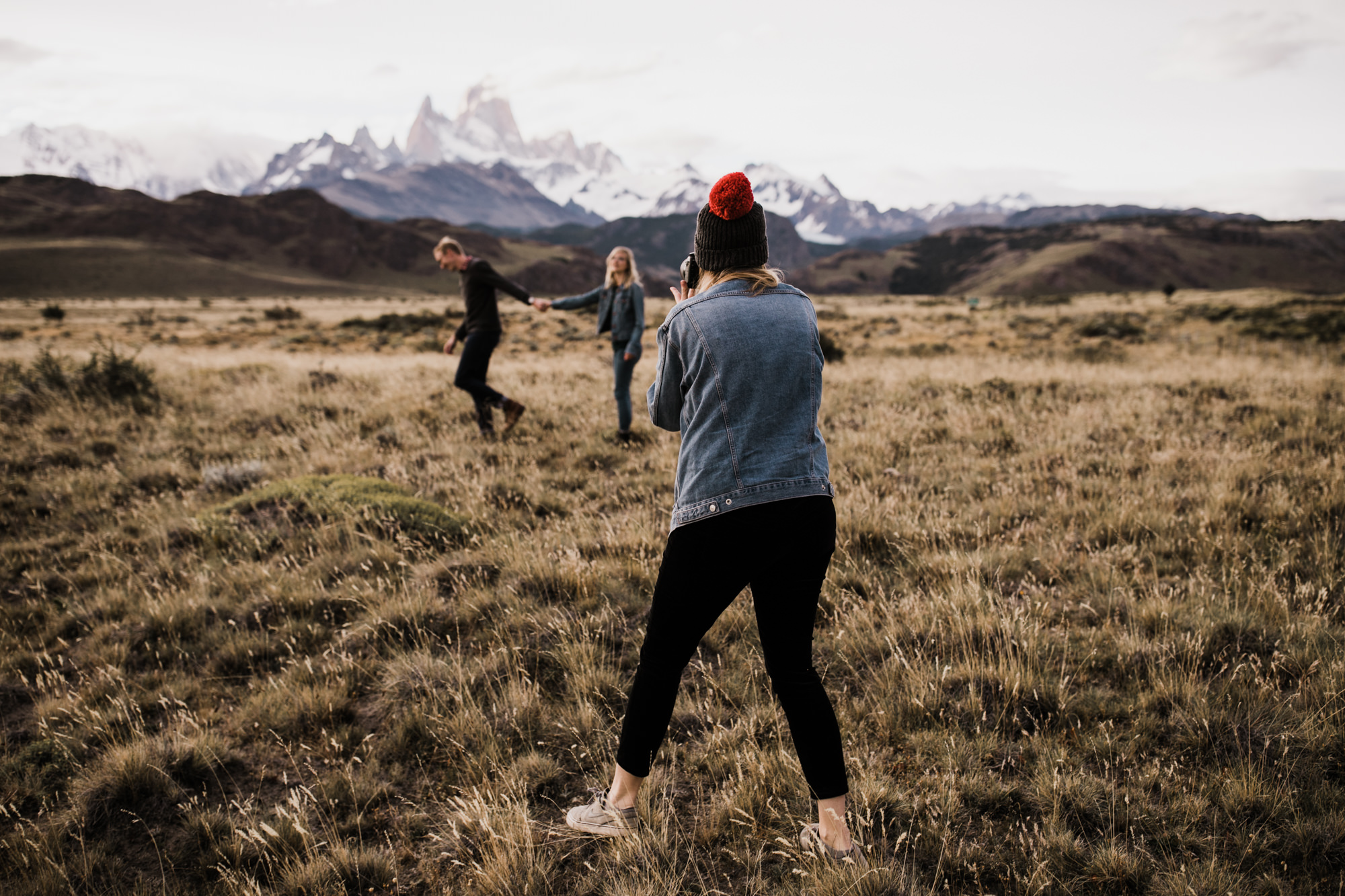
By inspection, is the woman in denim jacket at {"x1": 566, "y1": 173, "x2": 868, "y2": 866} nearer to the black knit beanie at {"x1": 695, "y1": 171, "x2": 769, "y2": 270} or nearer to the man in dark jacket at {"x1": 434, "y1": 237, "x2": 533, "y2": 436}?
the black knit beanie at {"x1": 695, "y1": 171, "x2": 769, "y2": 270}

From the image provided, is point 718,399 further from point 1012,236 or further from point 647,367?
point 1012,236

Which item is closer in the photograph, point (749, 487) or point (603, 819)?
point (749, 487)

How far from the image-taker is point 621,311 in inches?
307

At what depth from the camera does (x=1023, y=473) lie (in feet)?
20.4

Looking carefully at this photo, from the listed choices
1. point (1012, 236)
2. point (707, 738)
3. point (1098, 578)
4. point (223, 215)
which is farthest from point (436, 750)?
point (1012, 236)

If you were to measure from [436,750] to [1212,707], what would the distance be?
378 cm

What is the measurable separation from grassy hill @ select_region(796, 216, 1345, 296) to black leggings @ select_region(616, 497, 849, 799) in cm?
14213

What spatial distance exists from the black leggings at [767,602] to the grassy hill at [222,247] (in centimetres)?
11007

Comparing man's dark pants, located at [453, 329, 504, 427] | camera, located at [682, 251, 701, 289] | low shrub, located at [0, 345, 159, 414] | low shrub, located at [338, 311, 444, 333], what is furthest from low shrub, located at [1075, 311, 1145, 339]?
low shrub, located at [338, 311, 444, 333]

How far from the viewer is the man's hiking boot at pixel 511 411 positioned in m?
8.24

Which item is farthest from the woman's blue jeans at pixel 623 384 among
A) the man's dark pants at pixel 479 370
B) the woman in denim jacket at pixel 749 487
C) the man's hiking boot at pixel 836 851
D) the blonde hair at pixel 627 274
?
the man's hiking boot at pixel 836 851

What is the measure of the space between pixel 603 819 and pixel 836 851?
911mm

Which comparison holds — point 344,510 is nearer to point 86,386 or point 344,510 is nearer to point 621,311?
point 621,311

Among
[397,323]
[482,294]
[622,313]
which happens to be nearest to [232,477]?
[482,294]
